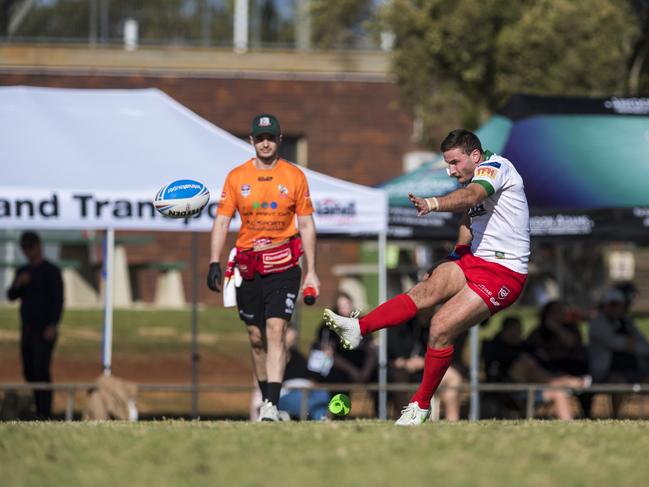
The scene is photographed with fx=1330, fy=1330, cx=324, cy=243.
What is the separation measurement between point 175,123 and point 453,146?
6.07m

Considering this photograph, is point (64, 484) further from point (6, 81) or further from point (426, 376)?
point (6, 81)

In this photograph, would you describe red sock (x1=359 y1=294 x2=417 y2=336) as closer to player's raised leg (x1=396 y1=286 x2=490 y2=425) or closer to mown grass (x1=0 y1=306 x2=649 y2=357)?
player's raised leg (x1=396 y1=286 x2=490 y2=425)

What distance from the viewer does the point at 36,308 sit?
587 inches

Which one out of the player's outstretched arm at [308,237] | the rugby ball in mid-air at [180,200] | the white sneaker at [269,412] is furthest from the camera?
the rugby ball in mid-air at [180,200]

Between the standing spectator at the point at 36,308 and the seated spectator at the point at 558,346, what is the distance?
5.43 meters

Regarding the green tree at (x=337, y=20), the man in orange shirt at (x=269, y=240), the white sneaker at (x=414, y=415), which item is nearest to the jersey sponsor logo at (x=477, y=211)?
the white sneaker at (x=414, y=415)

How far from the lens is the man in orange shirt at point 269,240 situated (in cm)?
987

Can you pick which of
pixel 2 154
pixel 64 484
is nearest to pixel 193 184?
pixel 2 154

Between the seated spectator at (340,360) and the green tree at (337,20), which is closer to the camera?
the seated spectator at (340,360)

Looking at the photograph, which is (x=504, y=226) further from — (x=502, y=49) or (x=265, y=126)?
(x=502, y=49)

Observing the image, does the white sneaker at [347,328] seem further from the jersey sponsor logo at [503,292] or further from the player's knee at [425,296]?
the jersey sponsor logo at [503,292]

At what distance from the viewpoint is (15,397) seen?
14344 mm

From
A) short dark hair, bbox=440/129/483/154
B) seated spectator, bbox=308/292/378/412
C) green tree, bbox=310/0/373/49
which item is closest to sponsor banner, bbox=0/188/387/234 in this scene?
seated spectator, bbox=308/292/378/412

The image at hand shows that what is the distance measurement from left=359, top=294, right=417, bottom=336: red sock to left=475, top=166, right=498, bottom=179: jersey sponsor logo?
3.21 feet
